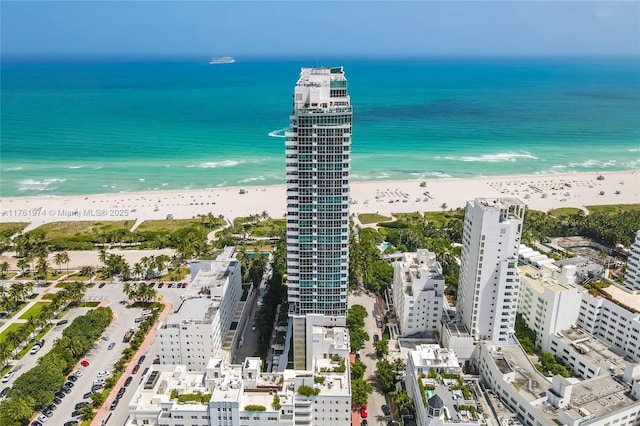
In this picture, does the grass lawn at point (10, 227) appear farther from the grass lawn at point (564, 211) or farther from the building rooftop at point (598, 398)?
the grass lawn at point (564, 211)

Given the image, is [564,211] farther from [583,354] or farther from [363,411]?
[363,411]

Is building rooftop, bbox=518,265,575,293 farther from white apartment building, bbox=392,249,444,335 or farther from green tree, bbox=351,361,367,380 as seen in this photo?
green tree, bbox=351,361,367,380

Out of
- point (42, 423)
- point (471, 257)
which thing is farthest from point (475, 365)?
point (42, 423)

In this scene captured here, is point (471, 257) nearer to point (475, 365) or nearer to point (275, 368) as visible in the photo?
point (475, 365)

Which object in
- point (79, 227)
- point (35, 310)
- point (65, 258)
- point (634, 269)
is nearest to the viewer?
point (634, 269)

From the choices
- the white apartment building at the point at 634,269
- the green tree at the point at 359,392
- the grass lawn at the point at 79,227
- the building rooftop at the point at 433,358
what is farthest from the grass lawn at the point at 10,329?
the white apartment building at the point at 634,269

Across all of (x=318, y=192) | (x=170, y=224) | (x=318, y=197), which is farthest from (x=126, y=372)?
(x=170, y=224)

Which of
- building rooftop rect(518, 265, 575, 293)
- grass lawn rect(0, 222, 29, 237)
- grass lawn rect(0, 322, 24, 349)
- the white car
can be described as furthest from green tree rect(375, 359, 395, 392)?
grass lawn rect(0, 222, 29, 237)
